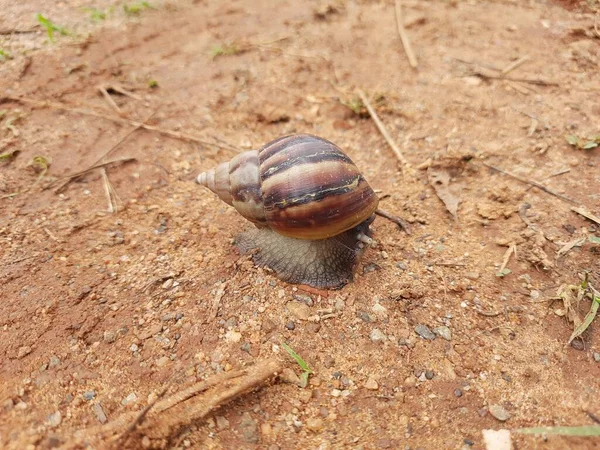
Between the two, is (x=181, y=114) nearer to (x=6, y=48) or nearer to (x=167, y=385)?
(x=6, y=48)

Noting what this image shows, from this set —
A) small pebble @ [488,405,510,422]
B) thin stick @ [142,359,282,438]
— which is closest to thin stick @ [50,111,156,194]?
thin stick @ [142,359,282,438]

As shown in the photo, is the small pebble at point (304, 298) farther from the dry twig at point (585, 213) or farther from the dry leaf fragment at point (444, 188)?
the dry twig at point (585, 213)

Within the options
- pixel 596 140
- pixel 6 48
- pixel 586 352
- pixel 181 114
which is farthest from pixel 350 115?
pixel 6 48

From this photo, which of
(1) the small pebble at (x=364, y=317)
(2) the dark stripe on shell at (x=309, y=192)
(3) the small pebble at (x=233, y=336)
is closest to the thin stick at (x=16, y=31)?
(2) the dark stripe on shell at (x=309, y=192)

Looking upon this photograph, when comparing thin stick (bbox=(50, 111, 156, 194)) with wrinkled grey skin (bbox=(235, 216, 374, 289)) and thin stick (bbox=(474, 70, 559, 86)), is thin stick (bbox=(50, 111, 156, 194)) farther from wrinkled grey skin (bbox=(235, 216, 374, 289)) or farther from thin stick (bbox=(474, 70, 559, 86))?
thin stick (bbox=(474, 70, 559, 86))

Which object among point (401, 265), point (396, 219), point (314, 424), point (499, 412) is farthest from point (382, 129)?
point (314, 424)

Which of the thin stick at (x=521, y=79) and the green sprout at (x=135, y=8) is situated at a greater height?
the green sprout at (x=135, y=8)
